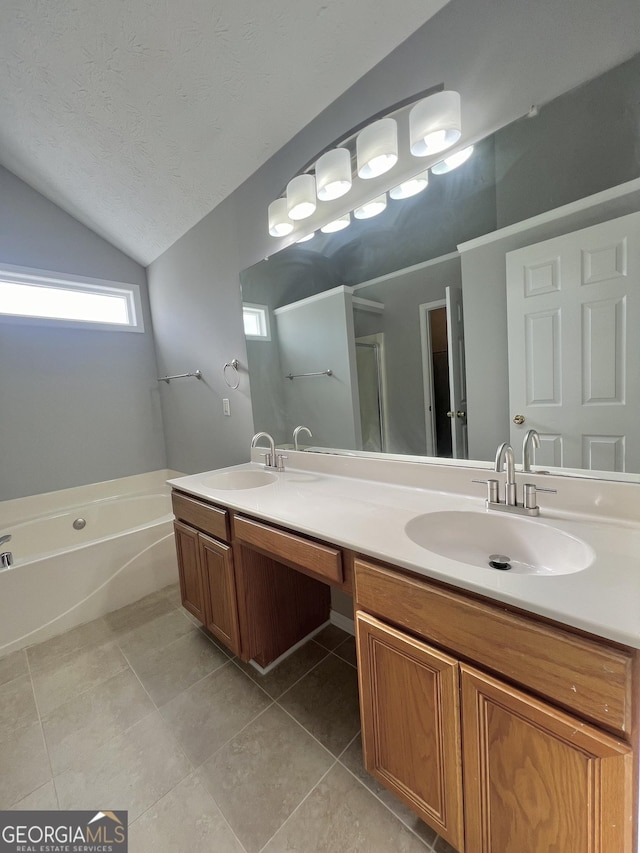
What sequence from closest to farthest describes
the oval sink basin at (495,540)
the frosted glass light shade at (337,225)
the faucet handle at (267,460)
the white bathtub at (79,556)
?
1. the oval sink basin at (495,540)
2. the frosted glass light shade at (337,225)
3. the white bathtub at (79,556)
4. the faucet handle at (267,460)

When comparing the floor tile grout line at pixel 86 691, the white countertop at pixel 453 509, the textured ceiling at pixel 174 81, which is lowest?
the floor tile grout line at pixel 86 691

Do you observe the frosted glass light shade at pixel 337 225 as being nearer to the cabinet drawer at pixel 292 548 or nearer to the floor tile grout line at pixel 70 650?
the cabinet drawer at pixel 292 548

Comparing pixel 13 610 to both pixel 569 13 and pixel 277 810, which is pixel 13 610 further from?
pixel 569 13

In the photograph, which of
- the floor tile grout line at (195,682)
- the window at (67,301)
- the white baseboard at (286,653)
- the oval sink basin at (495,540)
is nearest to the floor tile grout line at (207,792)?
the floor tile grout line at (195,682)

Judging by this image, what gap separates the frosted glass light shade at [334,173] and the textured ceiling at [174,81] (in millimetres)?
293

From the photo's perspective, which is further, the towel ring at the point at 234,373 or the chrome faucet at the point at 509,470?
the towel ring at the point at 234,373

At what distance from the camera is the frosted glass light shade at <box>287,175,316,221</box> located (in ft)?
4.91

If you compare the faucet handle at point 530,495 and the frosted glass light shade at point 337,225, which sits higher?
the frosted glass light shade at point 337,225

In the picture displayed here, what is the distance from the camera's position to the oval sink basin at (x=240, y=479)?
1.76m

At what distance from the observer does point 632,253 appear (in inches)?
34.9

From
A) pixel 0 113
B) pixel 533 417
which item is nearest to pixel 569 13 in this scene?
pixel 533 417

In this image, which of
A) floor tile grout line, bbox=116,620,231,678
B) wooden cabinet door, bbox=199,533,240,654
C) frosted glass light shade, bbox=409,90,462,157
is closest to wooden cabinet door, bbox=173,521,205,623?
wooden cabinet door, bbox=199,533,240,654

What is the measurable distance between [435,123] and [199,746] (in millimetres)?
2264

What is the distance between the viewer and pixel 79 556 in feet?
6.23
